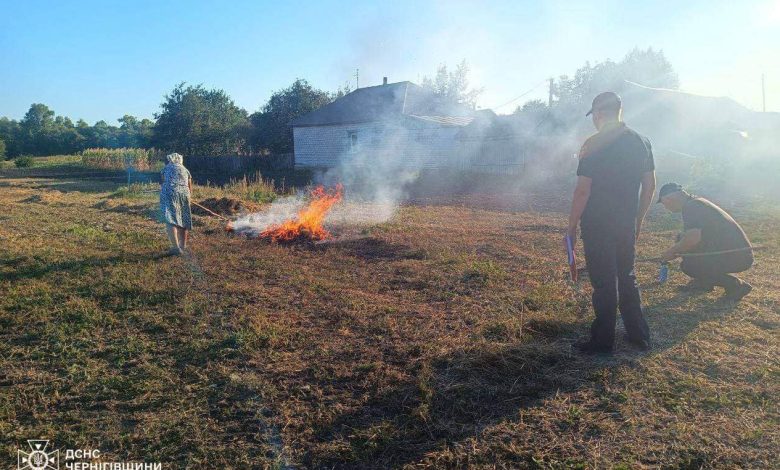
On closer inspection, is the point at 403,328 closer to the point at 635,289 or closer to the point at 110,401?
the point at 635,289

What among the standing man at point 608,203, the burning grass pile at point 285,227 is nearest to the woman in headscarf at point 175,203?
the burning grass pile at point 285,227

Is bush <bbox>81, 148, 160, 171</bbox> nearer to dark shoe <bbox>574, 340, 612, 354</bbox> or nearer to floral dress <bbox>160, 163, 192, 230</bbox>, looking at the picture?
floral dress <bbox>160, 163, 192, 230</bbox>

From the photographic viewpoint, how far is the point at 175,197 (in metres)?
7.33

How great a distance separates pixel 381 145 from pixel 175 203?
20939 millimetres

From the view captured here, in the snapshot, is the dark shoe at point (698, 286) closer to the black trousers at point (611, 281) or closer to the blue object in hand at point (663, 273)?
the blue object in hand at point (663, 273)

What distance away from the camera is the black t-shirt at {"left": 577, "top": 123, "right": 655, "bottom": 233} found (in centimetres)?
357

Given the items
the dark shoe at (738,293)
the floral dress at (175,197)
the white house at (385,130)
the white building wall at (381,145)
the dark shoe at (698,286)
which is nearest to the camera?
the dark shoe at (738,293)

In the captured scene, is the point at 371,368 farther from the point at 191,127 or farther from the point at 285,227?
the point at 191,127

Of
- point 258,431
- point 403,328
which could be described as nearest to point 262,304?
point 403,328

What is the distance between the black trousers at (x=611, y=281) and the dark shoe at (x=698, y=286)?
1990 mm

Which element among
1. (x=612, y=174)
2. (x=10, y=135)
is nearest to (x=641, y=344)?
(x=612, y=174)

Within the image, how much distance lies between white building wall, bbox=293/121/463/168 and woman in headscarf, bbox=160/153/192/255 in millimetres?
19069

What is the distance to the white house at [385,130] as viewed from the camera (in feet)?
83.7

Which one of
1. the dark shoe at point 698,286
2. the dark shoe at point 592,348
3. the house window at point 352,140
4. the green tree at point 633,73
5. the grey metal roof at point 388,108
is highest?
the green tree at point 633,73
